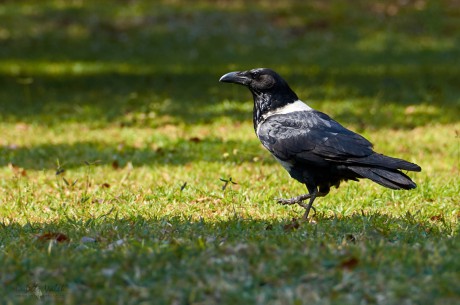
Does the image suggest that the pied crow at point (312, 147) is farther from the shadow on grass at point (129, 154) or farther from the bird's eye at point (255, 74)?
the shadow on grass at point (129, 154)

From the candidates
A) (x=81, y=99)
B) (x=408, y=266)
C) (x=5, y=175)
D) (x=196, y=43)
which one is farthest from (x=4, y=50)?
(x=408, y=266)

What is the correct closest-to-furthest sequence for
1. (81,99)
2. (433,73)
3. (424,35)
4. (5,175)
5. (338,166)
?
(338,166) < (5,175) < (81,99) < (433,73) < (424,35)

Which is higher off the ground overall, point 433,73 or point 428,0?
point 428,0

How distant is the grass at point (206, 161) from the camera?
16.0 feet

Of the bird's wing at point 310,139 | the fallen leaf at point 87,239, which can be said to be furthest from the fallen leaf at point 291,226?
the fallen leaf at point 87,239

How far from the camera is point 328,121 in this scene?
275 inches

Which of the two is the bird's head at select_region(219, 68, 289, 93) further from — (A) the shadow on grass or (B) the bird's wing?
(A) the shadow on grass

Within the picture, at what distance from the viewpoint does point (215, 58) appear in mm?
20484

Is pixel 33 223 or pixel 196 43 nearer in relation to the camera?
pixel 33 223

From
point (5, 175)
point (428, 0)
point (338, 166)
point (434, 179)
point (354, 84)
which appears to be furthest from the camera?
point (428, 0)

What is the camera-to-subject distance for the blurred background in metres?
13.8

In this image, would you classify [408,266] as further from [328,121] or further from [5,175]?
[5,175]

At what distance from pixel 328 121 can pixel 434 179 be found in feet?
7.07

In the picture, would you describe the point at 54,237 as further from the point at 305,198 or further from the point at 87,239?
the point at 305,198
